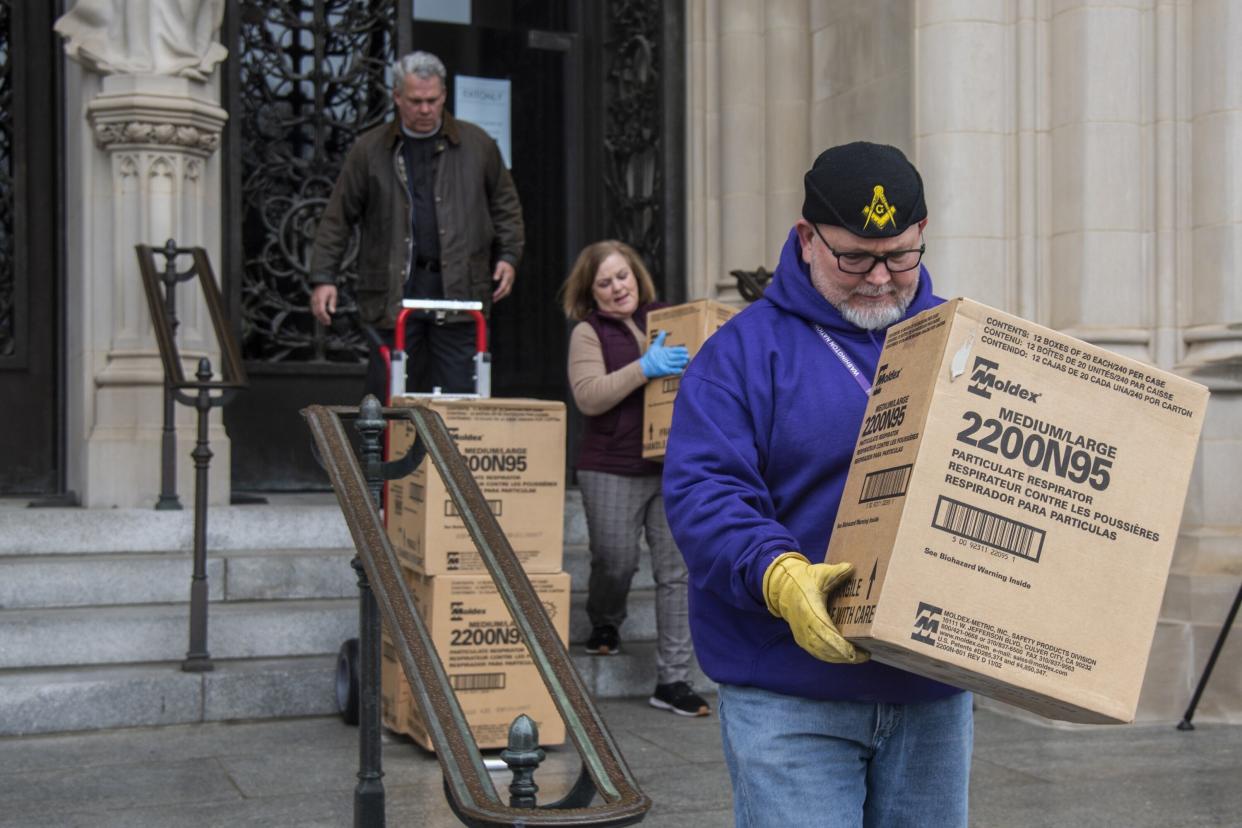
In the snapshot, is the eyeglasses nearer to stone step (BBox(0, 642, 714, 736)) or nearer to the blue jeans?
the blue jeans

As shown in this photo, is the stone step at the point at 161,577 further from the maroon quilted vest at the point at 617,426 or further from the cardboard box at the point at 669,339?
the cardboard box at the point at 669,339

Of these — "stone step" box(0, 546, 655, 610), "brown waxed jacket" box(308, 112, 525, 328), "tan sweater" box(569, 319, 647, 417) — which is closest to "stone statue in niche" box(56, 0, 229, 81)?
"brown waxed jacket" box(308, 112, 525, 328)

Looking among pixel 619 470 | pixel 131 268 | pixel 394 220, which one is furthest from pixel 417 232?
pixel 131 268

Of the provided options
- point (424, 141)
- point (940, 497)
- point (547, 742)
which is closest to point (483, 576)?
point (547, 742)

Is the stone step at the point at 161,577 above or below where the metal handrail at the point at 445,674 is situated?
below

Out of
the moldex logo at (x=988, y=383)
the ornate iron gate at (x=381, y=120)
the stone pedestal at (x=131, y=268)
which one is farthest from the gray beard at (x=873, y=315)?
the ornate iron gate at (x=381, y=120)

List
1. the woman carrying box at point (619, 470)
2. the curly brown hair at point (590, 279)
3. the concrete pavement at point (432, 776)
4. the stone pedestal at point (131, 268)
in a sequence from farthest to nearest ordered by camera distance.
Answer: the stone pedestal at point (131, 268)
the curly brown hair at point (590, 279)
the woman carrying box at point (619, 470)
the concrete pavement at point (432, 776)

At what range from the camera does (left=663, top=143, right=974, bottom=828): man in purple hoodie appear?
2.66 m

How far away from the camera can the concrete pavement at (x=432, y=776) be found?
506 centimetres

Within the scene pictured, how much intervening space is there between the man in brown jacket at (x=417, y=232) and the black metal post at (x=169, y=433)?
0.85m

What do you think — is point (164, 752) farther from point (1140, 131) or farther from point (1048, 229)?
point (1140, 131)

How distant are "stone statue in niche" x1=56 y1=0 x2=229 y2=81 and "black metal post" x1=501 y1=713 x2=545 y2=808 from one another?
6.14 metres

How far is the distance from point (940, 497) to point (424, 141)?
16.4 ft

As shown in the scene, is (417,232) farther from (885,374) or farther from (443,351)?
(885,374)
